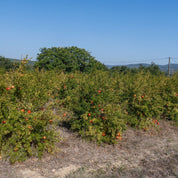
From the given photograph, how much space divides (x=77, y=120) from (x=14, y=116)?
1625mm

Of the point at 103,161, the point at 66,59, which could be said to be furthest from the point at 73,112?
the point at 66,59

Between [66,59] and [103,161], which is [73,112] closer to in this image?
[103,161]

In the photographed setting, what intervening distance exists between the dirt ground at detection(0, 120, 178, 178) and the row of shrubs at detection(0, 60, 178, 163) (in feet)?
0.61

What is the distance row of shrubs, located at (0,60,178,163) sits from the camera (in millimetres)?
3678

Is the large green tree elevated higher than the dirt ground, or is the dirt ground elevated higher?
the large green tree

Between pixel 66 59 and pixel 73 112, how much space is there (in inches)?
894

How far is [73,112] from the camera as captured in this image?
17.5 ft

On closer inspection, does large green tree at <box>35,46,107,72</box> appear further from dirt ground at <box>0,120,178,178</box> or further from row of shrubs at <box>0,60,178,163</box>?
dirt ground at <box>0,120,178,178</box>

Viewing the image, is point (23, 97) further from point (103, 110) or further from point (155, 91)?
point (155, 91)

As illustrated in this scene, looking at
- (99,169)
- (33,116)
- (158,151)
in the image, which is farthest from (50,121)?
(158,151)

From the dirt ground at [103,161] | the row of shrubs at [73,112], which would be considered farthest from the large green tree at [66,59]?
the dirt ground at [103,161]

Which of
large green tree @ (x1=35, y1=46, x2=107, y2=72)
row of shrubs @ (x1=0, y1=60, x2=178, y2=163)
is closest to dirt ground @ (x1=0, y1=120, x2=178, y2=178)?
row of shrubs @ (x1=0, y1=60, x2=178, y2=163)

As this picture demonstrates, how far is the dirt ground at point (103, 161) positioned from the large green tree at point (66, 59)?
70.9ft

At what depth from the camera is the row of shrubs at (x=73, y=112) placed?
12.1 ft
